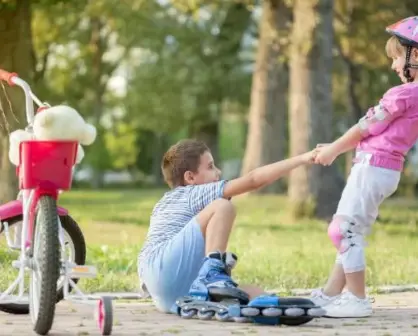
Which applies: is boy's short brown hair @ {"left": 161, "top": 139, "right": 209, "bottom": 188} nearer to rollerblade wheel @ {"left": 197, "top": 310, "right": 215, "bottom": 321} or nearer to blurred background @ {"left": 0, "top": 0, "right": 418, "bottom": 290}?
rollerblade wheel @ {"left": 197, "top": 310, "right": 215, "bottom": 321}

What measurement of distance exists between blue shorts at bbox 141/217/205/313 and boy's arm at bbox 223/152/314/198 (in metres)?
0.34

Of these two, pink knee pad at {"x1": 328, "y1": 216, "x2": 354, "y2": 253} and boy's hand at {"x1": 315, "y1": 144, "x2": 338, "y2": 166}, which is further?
pink knee pad at {"x1": 328, "y1": 216, "x2": 354, "y2": 253}

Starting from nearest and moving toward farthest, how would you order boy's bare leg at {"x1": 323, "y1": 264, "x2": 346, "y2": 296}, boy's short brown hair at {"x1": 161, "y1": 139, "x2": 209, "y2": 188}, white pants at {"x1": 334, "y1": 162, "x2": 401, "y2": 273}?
1. white pants at {"x1": 334, "y1": 162, "x2": 401, "y2": 273}
2. boy's short brown hair at {"x1": 161, "y1": 139, "x2": 209, "y2": 188}
3. boy's bare leg at {"x1": 323, "y1": 264, "x2": 346, "y2": 296}

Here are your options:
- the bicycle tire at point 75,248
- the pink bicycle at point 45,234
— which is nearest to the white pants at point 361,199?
the bicycle tire at point 75,248

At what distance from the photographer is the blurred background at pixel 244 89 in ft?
38.6

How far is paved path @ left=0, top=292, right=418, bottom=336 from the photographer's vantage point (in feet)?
19.5

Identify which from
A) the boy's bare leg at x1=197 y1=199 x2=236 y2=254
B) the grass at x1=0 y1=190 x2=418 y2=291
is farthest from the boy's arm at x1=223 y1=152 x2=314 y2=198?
the grass at x1=0 y1=190 x2=418 y2=291

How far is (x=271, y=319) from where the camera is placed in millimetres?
6223

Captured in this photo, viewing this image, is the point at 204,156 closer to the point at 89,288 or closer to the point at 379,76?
the point at 89,288

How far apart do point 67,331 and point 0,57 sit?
867 centimetres

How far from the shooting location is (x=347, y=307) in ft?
21.9

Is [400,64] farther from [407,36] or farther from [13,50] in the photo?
[13,50]

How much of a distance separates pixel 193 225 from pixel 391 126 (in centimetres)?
124

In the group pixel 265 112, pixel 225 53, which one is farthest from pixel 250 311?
pixel 225 53
